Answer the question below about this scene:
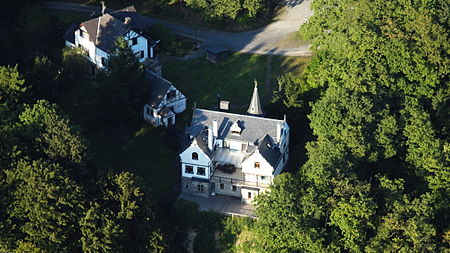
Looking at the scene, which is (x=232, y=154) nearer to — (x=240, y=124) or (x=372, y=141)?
(x=240, y=124)

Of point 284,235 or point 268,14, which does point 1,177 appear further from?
point 268,14

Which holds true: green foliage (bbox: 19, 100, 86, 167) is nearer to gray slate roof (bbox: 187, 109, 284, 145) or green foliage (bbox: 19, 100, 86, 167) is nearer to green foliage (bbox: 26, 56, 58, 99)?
green foliage (bbox: 26, 56, 58, 99)

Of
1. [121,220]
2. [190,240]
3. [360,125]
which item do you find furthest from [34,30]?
[360,125]

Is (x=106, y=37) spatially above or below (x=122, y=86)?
above

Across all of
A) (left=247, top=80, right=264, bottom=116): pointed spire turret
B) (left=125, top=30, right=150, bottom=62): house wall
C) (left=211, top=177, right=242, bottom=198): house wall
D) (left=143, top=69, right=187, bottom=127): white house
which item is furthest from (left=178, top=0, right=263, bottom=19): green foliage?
(left=211, top=177, right=242, bottom=198): house wall

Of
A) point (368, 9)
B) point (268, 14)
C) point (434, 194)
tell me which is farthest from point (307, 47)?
point (434, 194)

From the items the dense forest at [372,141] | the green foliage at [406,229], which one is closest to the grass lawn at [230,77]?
the dense forest at [372,141]
